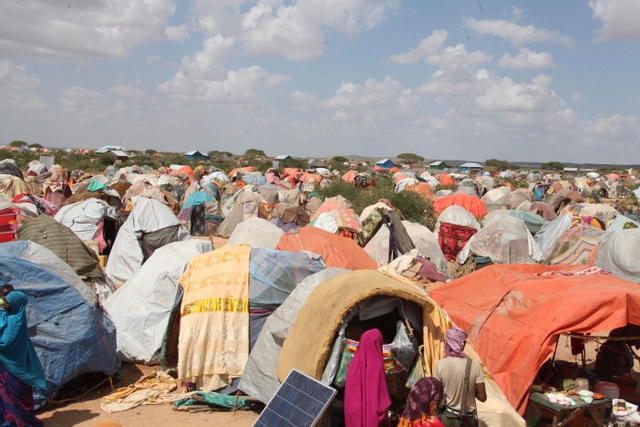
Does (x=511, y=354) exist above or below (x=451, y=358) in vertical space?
below

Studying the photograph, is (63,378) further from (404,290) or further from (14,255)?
(404,290)

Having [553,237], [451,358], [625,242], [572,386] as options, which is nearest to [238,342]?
[451,358]

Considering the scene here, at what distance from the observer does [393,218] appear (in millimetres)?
14461

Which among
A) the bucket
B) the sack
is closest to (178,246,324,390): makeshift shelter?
the sack

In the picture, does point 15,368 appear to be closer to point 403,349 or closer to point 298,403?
point 298,403

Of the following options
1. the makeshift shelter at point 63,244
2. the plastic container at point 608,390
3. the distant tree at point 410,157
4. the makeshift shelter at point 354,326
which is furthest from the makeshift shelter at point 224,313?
the distant tree at point 410,157

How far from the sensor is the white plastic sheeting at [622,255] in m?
11.9

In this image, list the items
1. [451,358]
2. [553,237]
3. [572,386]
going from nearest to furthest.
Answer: [451,358] → [572,386] → [553,237]

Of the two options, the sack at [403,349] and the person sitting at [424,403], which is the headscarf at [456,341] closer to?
the person sitting at [424,403]

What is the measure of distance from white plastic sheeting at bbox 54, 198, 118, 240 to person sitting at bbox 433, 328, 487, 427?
1121cm

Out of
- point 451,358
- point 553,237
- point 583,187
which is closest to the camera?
point 451,358

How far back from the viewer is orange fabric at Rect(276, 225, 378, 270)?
34.6ft

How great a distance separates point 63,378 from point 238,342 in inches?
81.0

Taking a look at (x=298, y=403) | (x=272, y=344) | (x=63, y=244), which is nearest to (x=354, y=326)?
(x=272, y=344)
